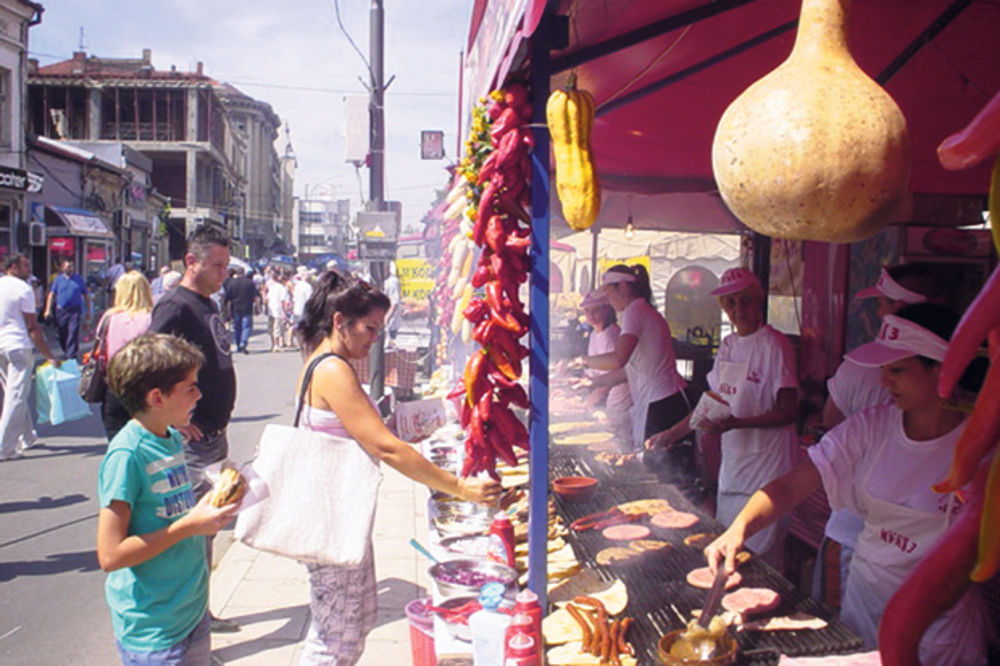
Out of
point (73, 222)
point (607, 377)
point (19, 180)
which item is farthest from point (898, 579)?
point (73, 222)

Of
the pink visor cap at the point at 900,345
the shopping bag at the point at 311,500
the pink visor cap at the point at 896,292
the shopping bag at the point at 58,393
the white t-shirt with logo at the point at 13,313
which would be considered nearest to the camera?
the pink visor cap at the point at 900,345

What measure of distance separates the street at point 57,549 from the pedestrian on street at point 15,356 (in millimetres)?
330

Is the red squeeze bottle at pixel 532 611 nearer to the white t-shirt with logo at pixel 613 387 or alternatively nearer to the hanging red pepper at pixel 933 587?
the hanging red pepper at pixel 933 587

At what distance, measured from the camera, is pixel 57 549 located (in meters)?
6.05

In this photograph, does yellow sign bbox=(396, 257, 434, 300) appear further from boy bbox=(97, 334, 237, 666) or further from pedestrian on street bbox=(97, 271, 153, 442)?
boy bbox=(97, 334, 237, 666)

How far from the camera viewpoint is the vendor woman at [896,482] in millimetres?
2381

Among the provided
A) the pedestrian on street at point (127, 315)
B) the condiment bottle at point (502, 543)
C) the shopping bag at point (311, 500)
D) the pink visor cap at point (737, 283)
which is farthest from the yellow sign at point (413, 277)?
the shopping bag at point (311, 500)

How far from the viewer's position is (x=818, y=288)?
25.5 feet

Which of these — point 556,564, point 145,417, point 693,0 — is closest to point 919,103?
point 693,0

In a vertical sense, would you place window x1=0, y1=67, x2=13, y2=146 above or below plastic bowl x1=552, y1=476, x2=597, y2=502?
above

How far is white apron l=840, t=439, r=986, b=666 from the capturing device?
2383 mm

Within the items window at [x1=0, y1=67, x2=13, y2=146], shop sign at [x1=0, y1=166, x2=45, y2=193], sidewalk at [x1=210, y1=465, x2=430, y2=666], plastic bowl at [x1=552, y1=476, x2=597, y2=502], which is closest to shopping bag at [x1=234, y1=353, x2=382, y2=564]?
plastic bowl at [x1=552, y1=476, x2=597, y2=502]

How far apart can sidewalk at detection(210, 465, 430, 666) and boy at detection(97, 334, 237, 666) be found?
6.09 feet

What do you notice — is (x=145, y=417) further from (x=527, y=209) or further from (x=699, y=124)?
(x=699, y=124)
